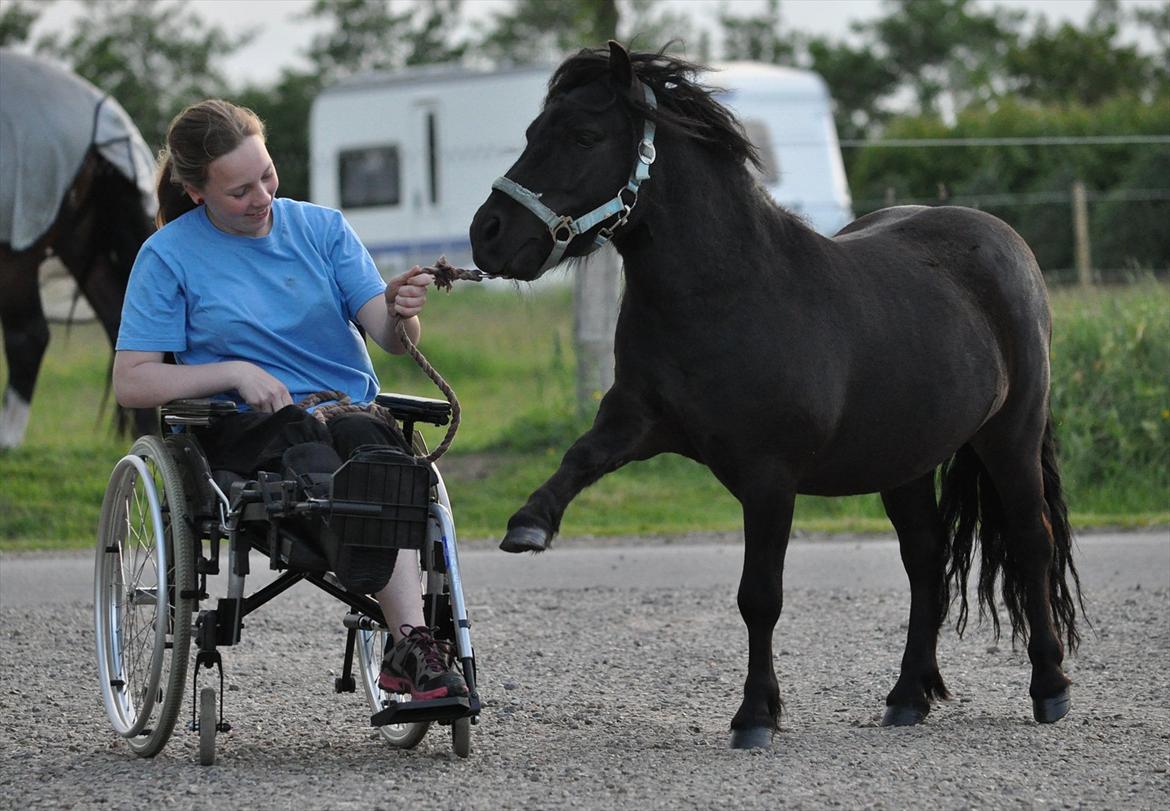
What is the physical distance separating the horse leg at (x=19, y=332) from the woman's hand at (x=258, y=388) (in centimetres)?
578

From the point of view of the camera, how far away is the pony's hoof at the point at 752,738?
13.8ft

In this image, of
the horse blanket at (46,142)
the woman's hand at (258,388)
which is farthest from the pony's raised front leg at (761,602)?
the horse blanket at (46,142)

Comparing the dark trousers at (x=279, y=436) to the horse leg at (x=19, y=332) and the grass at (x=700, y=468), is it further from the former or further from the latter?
the horse leg at (x=19, y=332)

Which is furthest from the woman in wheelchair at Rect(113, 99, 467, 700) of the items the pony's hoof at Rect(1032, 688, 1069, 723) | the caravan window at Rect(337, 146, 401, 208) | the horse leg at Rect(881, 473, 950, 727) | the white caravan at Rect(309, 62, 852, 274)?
the caravan window at Rect(337, 146, 401, 208)

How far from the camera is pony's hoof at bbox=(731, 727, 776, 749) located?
166 inches

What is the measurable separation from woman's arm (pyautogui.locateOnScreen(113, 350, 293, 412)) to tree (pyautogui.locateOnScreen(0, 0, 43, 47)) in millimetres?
25324

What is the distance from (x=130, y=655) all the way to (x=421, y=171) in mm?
15323

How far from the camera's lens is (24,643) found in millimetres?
5926

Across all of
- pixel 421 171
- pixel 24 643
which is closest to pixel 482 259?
pixel 24 643

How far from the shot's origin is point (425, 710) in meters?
3.80

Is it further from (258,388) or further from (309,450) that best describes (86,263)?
(309,450)

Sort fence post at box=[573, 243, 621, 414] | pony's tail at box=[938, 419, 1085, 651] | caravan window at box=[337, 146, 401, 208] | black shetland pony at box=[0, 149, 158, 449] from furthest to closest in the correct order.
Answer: caravan window at box=[337, 146, 401, 208]
fence post at box=[573, 243, 621, 414]
black shetland pony at box=[0, 149, 158, 449]
pony's tail at box=[938, 419, 1085, 651]

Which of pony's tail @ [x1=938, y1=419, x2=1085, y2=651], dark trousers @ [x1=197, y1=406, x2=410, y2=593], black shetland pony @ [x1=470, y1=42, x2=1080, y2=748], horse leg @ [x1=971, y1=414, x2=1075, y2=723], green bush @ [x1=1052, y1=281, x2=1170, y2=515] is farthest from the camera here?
green bush @ [x1=1052, y1=281, x2=1170, y2=515]

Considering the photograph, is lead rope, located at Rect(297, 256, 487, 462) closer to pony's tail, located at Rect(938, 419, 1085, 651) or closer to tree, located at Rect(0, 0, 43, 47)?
pony's tail, located at Rect(938, 419, 1085, 651)
